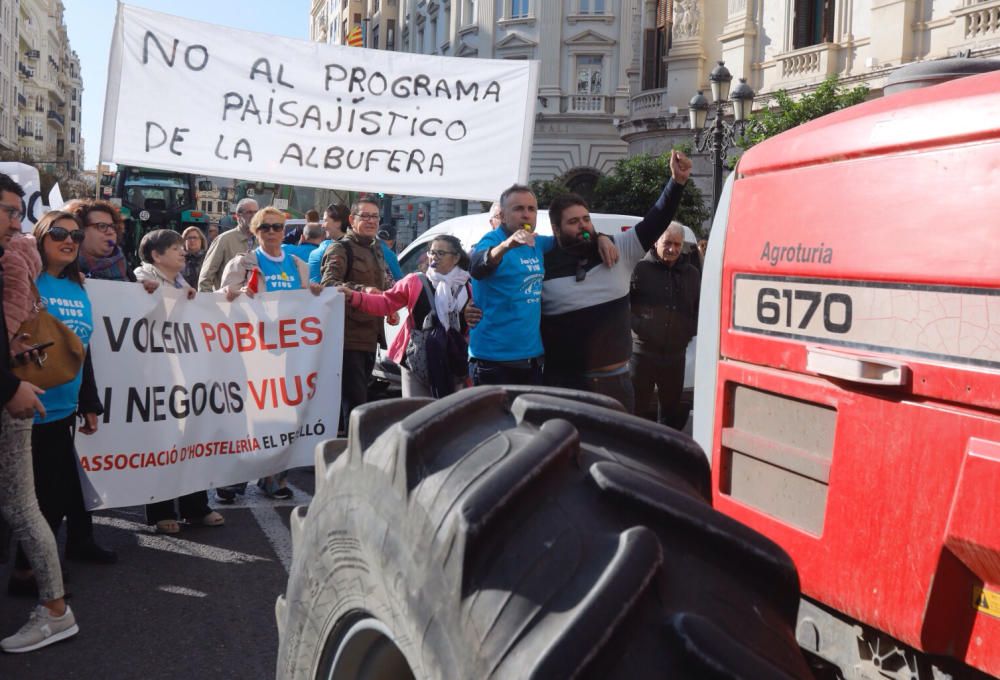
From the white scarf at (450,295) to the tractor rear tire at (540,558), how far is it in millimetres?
4363

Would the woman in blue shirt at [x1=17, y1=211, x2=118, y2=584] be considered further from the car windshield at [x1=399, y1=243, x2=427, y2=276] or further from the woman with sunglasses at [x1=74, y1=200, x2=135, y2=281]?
the car windshield at [x1=399, y1=243, x2=427, y2=276]

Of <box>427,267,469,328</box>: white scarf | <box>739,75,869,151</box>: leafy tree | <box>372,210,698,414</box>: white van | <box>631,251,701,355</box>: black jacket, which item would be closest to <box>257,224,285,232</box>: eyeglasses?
<box>427,267,469,328</box>: white scarf

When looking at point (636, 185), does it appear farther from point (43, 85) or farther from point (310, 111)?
point (43, 85)

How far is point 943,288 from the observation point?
1789 millimetres

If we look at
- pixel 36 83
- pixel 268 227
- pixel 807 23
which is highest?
pixel 36 83

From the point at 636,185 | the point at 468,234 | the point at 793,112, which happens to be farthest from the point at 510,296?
the point at 636,185

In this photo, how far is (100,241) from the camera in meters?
6.13

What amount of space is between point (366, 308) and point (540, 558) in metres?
5.21

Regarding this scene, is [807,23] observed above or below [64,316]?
above

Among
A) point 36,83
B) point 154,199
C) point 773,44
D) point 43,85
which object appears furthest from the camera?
point 43,85

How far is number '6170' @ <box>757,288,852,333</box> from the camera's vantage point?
6.75 feet

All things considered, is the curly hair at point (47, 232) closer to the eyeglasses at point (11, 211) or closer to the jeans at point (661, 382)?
the eyeglasses at point (11, 211)

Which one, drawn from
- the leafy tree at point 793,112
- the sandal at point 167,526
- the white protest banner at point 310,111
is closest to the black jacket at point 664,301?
the white protest banner at point 310,111

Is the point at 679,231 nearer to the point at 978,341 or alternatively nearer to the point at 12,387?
the point at 12,387
